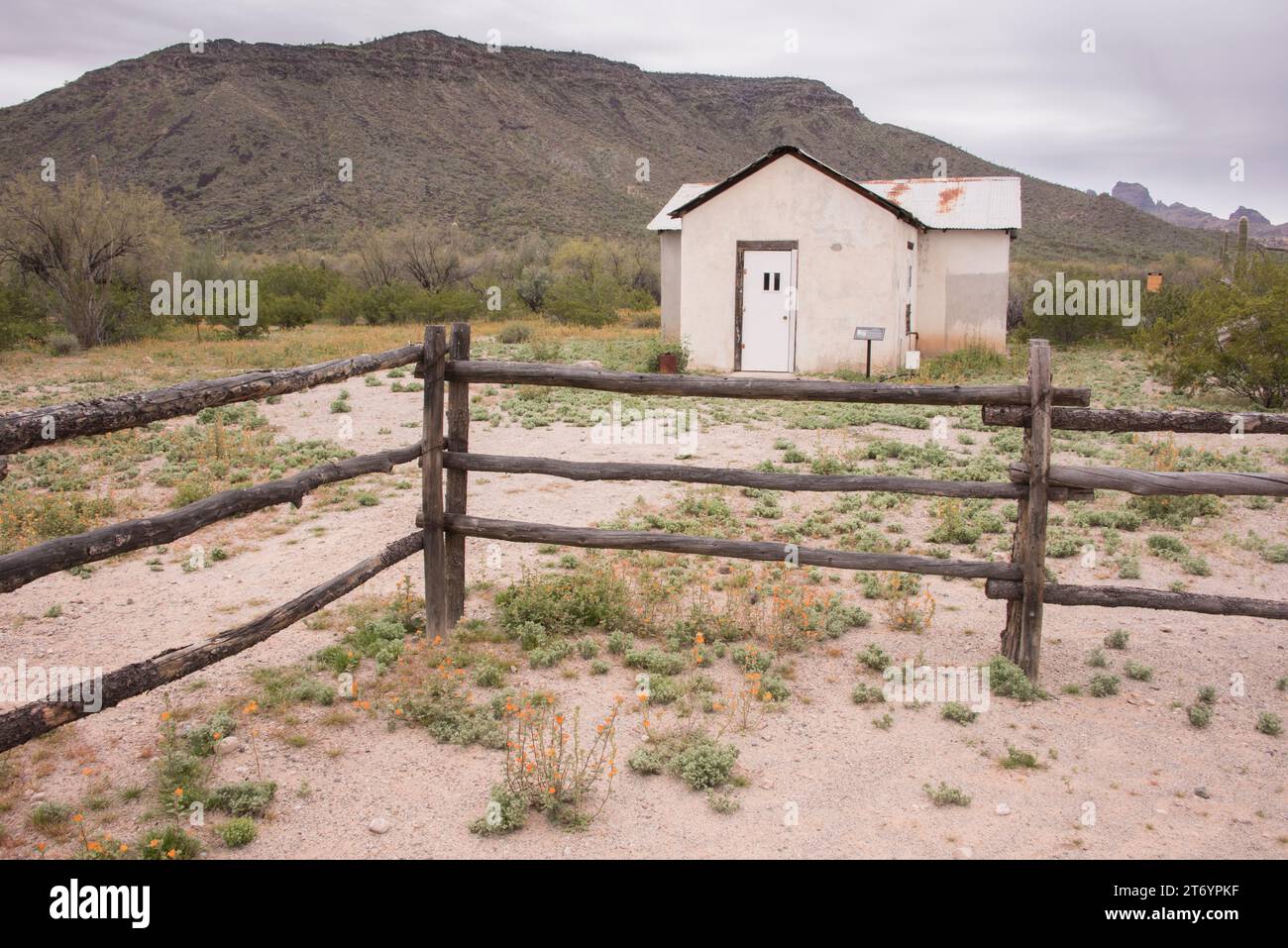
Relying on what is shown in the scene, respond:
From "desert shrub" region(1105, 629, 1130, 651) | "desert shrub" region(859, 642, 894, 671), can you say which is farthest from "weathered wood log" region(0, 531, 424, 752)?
"desert shrub" region(1105, 629, 1130, 651)

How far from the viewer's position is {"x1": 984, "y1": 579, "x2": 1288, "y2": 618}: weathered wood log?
5598 millimetres

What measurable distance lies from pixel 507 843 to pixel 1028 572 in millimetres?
3459

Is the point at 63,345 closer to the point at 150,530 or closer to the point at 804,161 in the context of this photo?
the point at 804,161

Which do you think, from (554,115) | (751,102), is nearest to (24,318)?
(554,115)

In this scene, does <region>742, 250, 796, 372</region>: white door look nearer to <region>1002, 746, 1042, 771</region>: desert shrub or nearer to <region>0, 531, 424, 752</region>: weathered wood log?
<region>0, 531, 424, 752</region>: weathered wood log

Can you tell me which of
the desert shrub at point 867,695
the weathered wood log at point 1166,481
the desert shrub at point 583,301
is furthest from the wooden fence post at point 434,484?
the desert shrub at point 583,301

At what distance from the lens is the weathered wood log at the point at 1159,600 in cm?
560

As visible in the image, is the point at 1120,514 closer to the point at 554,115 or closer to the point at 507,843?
the point at 507,843

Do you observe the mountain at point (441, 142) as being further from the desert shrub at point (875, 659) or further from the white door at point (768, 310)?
the desert shrub at point (875, 659)

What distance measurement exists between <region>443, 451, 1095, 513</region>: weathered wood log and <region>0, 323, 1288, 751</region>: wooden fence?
0.03ft

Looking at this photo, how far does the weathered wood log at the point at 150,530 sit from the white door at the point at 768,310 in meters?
15.1

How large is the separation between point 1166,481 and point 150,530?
5.42 metres

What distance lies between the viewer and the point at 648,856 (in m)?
Result: 4.00

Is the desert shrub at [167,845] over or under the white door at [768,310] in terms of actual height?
under
